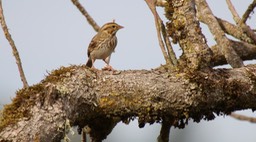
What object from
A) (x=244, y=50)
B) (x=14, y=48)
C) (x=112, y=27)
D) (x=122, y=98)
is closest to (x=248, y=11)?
(x=244, y=50)

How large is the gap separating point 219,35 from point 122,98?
1477 mm

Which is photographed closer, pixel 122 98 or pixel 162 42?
pixel 122 98

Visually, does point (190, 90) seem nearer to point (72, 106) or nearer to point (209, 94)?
point (209, 94)

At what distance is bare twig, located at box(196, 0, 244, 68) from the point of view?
4.70 m

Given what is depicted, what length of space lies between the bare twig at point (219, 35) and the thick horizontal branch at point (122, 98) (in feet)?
2.00

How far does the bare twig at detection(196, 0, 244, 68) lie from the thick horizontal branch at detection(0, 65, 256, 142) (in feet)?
2.00

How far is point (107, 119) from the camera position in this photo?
3842 mm

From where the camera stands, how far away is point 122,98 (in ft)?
12.1

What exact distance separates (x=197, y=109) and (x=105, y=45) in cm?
393

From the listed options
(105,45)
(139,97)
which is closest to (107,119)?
(139,97)

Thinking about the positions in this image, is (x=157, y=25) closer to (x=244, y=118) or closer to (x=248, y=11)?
(x=248, y=11)

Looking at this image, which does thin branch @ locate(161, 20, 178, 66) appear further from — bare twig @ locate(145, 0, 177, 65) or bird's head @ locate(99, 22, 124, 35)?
bird's head @ locate(99, 22, 124, 35)

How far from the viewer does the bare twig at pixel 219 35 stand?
15.4 feet

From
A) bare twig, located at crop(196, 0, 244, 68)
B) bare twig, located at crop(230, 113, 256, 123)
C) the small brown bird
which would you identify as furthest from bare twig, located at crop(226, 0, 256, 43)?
the small brown bird
